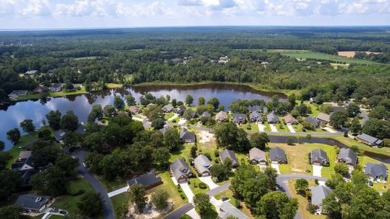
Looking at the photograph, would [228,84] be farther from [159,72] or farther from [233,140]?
[233,140]

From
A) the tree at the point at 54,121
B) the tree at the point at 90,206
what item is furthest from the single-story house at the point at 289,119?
the tree at the point at 54,121

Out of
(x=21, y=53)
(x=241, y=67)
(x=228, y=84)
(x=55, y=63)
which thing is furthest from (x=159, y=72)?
(x=21, y=53)

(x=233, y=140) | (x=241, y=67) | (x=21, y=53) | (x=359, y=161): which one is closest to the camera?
(x=359, y=161)

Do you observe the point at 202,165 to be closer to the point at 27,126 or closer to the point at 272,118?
the point at 272,118

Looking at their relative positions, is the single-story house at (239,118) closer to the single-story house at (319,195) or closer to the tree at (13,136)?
the single-story house at (319,195)

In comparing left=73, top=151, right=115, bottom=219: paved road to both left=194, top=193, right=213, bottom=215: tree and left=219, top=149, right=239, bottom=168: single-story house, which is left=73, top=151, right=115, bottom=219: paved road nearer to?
left=194, top=193, right=213, bottom=215: tree

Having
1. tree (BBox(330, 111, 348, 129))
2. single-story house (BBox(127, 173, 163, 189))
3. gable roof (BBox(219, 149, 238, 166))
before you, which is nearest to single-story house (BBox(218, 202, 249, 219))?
single-story house (BBox(127, 173, 163, 189))
